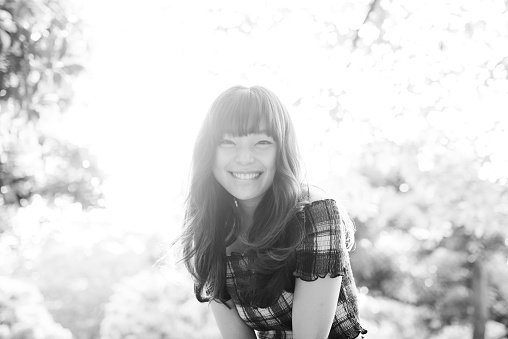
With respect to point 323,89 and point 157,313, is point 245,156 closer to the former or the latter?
point 323,89

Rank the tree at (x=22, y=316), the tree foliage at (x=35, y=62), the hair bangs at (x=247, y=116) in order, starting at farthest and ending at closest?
1. the tree at (x=22, y=316)
2. the tree foliage at (x=35, y=62)
3. the hair bangs at (x=247, y=116)

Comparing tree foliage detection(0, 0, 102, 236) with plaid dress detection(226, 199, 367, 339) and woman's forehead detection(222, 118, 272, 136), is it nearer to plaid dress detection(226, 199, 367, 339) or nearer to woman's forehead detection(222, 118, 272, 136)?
woman's forehead detection(222, 118, 272, 136)

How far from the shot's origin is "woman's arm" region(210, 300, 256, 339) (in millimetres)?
1923

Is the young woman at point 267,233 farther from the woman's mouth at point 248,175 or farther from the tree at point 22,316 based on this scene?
the tree at point 22,316

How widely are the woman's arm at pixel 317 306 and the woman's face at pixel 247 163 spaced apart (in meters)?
0.32

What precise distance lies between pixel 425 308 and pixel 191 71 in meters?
7.30

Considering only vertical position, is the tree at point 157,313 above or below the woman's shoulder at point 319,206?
below

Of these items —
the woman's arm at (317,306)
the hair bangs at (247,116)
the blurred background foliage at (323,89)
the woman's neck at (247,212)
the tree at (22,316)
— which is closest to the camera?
the woman's arm at (317,306)

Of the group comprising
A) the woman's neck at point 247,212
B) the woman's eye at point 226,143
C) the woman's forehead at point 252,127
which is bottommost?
the woman's neck at point 247,212

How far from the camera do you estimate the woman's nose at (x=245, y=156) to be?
1.67m

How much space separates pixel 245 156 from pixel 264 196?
0.19 meters

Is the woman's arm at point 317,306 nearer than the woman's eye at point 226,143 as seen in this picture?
Yes

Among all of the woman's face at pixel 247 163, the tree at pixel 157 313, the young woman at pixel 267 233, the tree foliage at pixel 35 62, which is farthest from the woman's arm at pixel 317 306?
the tree at pixel 157 313

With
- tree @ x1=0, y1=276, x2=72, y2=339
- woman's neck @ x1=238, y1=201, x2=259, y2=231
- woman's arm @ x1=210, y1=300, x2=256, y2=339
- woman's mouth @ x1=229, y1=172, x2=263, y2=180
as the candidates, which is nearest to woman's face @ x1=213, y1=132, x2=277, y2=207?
woman's mouth @ x1=229, y1=172, x2=263, y2=180
